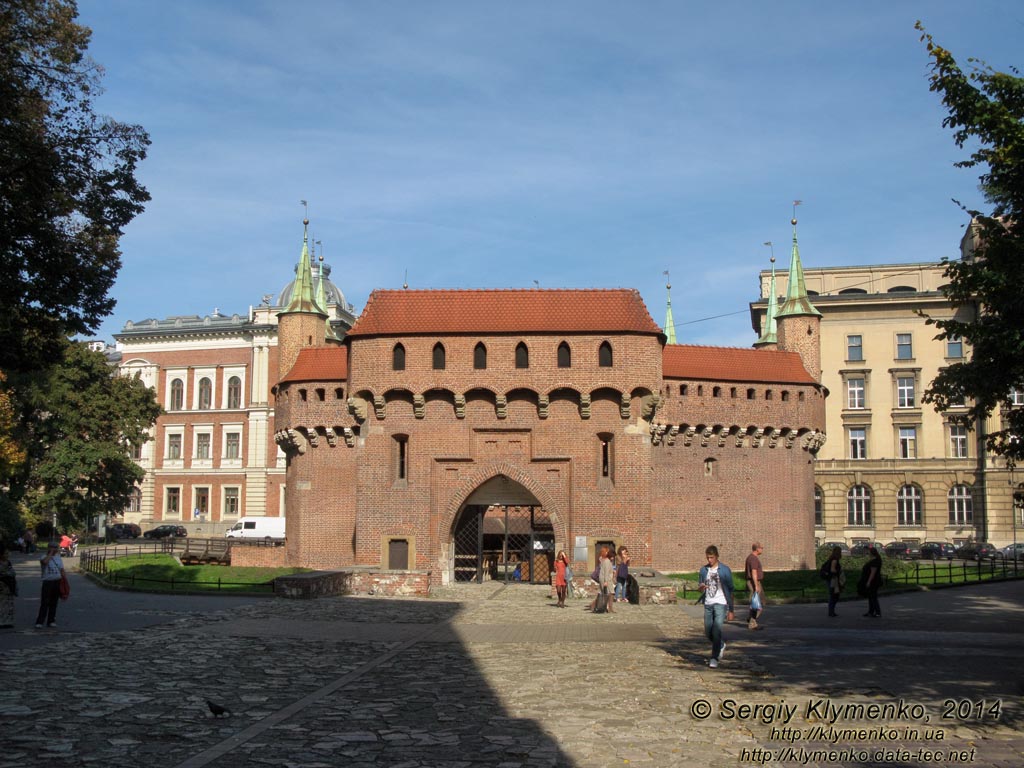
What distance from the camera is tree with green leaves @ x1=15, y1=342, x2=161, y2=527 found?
53438mm

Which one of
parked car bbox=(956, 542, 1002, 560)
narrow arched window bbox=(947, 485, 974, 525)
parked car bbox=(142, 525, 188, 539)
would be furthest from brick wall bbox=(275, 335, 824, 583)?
parked car bbox=(142, 525, 188, 539)

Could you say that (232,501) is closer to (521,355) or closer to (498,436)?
(498,436)

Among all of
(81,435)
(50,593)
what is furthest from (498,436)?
(81,435)

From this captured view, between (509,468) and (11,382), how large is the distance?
29.8 metres

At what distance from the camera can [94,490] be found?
55844 mm

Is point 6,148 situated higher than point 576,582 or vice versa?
point 6,148

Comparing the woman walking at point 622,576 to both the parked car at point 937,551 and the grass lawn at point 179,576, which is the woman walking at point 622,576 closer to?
the grass lawn at point 179,576

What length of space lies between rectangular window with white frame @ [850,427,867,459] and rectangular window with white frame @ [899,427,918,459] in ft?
6.89

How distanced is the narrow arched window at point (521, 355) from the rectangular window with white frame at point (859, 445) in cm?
3556

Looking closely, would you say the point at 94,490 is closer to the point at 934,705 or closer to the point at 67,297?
the point at 67,297

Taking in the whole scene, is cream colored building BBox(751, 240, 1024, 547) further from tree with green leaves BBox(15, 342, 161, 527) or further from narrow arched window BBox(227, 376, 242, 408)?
tree with green leaves BBox(15, 342, 161, 527)

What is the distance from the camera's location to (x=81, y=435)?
182 ft

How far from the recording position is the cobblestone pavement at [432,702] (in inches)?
373

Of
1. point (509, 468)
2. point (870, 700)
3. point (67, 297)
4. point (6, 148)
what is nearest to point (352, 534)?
point (509, 468)
